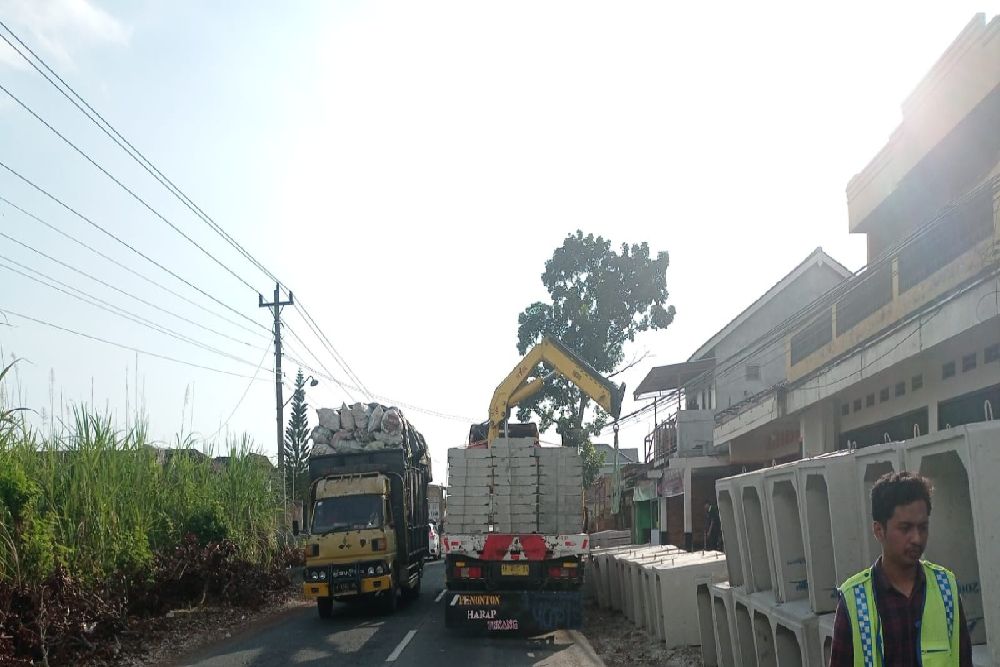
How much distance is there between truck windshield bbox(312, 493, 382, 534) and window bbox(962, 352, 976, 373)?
34.4ft

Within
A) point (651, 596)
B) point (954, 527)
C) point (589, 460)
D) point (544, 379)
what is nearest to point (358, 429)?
point (544, 379)

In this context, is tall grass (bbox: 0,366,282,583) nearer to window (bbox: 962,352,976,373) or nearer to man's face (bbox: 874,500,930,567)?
man's face (bbox: 874,500,930,567)

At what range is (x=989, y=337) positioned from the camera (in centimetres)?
1321

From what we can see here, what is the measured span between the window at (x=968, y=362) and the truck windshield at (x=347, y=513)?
413 inches

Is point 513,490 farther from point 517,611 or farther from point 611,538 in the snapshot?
point 611,538

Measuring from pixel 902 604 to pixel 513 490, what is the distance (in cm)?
1167

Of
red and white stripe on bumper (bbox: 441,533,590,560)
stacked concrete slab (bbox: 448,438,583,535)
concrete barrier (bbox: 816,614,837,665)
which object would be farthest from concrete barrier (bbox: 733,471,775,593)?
stacked concrete slab (bbox: 448,438,583,535)

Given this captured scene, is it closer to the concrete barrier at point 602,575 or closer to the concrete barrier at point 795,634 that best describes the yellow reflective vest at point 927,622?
the concrete barrier at point 795,634

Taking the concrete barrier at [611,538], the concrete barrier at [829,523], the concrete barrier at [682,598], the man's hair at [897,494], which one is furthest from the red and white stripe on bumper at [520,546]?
the concrete barrier at [611,538]

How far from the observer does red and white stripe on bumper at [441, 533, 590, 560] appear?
1473cm

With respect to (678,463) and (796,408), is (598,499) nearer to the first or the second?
(678,463)

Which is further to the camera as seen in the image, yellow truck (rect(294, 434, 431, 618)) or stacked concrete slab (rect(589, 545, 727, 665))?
yellow truck (rect(294, 434, 431, 618))

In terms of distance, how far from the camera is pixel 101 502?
13953mm

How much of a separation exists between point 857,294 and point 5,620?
14.8m
